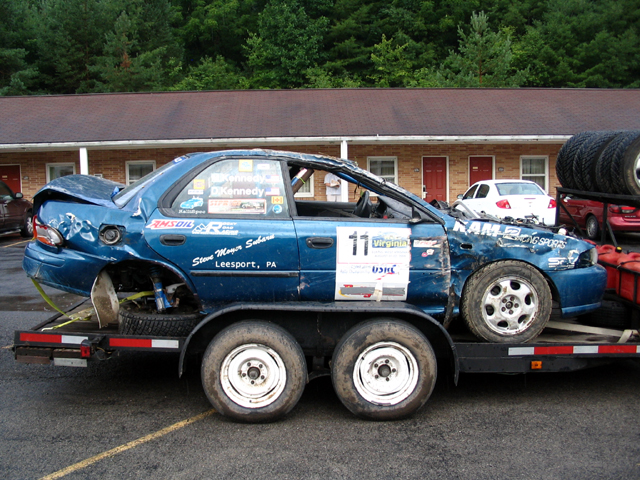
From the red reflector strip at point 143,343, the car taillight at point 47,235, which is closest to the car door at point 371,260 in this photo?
the red reflector strip at point 143,343

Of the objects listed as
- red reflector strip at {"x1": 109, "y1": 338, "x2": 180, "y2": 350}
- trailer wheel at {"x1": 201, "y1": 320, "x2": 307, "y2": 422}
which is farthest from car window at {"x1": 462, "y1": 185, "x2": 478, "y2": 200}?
red reflector strip at {"x1": 109, "y1": 338, "x2": 180, "y2": 350}

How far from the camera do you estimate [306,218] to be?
4.45 m

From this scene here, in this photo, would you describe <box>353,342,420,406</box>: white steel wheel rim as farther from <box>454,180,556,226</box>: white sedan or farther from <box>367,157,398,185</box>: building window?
<box>367,157,398,185</box>: building window

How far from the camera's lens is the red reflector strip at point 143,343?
433cm

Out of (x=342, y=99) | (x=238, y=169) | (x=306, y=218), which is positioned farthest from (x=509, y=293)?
(x=342, y=99)

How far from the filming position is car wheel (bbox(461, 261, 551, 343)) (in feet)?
14.8

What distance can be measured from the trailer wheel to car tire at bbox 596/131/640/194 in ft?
11.3

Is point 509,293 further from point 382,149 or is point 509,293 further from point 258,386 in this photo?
point 382,149

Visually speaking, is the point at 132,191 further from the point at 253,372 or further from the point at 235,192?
the point at 253,372

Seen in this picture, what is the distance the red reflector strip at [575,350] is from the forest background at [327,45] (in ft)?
97.7

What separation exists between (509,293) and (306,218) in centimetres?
169

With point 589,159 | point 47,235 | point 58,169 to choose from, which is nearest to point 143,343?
point 47,235

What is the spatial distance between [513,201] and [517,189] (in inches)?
26.9

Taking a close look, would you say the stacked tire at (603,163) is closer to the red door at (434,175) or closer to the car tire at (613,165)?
the car tire at (613,165)
